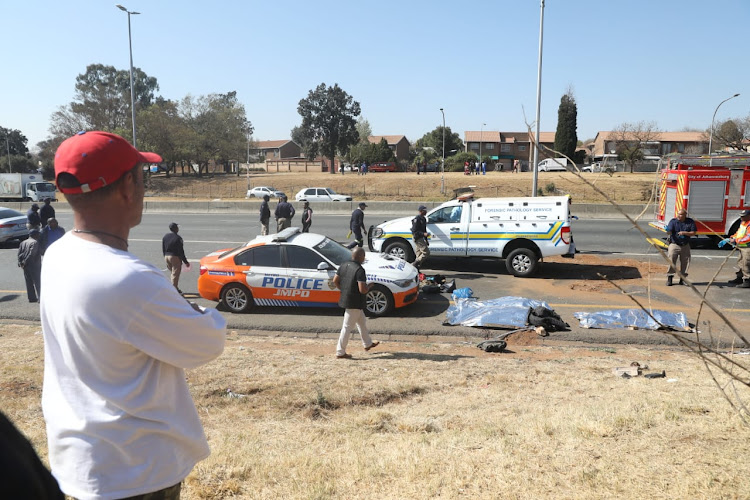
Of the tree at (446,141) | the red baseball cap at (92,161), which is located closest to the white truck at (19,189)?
the red baseball cap at (92,161)

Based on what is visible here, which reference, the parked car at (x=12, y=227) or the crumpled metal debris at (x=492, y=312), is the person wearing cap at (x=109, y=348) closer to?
the crumpled metal debris at (x=492, y=312)

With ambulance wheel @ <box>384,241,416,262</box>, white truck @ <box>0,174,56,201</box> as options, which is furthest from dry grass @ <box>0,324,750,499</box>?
white truck @ <box>0,174,56,201</box>

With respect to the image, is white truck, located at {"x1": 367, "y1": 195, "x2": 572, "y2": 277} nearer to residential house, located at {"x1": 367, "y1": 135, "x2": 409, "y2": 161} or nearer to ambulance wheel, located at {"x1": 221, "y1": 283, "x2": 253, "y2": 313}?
ambulance wheel, located at {"x1": 221, "y1": 283, "x2": 253, "y2": 313}

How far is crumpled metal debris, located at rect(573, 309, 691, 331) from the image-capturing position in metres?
9.30

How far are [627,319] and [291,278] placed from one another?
6120 millimetres

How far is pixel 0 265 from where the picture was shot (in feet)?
52.2

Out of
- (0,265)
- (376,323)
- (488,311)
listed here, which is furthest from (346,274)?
(0,265)

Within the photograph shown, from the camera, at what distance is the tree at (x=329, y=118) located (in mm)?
72125

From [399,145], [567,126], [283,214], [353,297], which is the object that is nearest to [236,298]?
[353,297]

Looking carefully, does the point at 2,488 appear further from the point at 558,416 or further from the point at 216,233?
the point at 216,233

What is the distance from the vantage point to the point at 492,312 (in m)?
9.96

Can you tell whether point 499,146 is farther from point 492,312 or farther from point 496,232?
point 492,312

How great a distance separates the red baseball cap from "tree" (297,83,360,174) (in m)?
70.9

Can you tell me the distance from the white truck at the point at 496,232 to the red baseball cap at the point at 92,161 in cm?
1267
